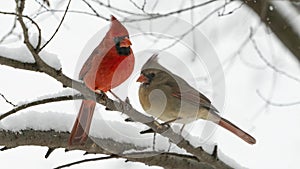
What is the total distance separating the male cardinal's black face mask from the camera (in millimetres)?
2885

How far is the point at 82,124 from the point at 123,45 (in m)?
0.65

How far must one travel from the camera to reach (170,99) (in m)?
3.23

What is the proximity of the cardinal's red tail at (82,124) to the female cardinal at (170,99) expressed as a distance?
0.52 m

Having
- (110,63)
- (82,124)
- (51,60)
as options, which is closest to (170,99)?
(110,63)

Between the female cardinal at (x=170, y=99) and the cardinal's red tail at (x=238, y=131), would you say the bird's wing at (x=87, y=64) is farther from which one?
the cardinal's red tail at (x=238, y=131)

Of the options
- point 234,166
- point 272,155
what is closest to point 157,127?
point 234,166

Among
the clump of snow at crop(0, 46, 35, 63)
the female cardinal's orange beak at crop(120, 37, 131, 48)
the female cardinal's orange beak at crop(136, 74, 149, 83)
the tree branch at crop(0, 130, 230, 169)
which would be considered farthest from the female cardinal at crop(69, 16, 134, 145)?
the clump of snow at crop(0, 46, 35, 63)

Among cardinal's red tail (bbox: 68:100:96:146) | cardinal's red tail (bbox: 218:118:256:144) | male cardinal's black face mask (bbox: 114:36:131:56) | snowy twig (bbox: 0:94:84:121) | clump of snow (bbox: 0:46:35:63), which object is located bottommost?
cardinal's red tail (bbox: 218:118:256:144)

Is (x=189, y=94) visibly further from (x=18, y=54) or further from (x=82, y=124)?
(x=18, y=54)

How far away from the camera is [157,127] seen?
7.22 feet

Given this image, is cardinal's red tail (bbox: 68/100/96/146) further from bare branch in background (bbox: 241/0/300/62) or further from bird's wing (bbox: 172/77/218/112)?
bare branch in background (bbox: 241/0/300/62)

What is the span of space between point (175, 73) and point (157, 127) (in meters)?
1.41

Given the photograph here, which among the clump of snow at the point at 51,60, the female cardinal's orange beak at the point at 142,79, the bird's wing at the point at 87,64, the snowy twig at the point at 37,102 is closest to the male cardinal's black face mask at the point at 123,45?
the bird's wing at the point at 87,64

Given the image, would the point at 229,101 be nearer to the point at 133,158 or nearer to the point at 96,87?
the point at 96,87
